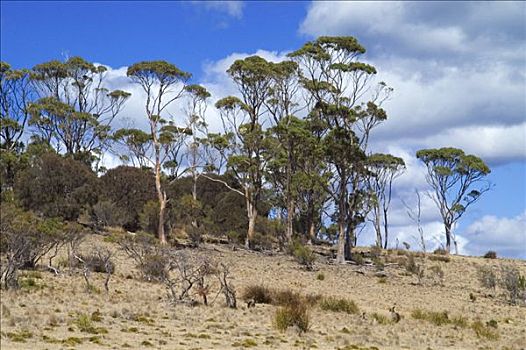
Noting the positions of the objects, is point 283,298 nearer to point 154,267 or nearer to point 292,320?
point 292,320

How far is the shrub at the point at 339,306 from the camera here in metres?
24.1

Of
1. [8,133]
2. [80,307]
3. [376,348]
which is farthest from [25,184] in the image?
[376,348]

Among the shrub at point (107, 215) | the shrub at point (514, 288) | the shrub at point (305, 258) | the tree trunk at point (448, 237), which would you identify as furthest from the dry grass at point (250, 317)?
the tree trunk at point (448, 237)

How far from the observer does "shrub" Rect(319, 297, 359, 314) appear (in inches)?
948

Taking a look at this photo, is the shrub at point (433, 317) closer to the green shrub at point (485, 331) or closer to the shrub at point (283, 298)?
the green shrub at point (485, 331)

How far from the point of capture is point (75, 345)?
46.5ft

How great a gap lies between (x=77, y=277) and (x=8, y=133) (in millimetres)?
30048

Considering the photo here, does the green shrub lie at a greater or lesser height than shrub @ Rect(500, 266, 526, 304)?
lesser

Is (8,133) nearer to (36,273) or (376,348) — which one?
(36,273)

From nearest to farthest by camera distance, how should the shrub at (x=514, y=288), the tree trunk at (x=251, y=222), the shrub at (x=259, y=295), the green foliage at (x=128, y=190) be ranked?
the shrub at (x=259, y=295), the shrub at (x=514, y=288), the tree trunk at (x=251, y=222), the green foliage at (x=128, y=190)

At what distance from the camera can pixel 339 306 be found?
2447 centimetres

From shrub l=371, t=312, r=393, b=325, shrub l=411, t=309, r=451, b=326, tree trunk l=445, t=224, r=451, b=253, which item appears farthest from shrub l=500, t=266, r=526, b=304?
tree trunk l=445, t=224, r=451, b=253

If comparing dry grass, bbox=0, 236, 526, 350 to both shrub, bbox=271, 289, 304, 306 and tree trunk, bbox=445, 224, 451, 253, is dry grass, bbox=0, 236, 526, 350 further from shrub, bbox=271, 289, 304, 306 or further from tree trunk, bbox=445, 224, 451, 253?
tree trunk, bbox=445, 224, 451, 253

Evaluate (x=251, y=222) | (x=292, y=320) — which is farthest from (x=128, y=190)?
(x=292, y=320)
